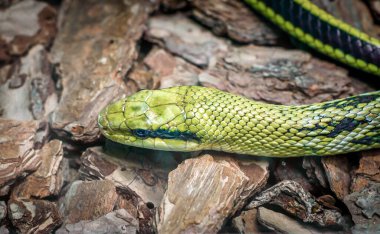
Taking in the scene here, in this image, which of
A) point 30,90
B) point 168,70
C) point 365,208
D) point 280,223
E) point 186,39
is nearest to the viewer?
point 365,208

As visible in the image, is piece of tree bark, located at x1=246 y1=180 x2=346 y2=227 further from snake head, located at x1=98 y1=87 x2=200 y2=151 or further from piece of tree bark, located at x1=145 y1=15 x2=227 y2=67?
piece of tree bark, located at x1=145 y1=15 x2=227 y2=67

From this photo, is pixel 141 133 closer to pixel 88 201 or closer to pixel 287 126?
pixel 88 201

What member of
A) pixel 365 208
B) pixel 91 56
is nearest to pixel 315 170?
pixel 365 208

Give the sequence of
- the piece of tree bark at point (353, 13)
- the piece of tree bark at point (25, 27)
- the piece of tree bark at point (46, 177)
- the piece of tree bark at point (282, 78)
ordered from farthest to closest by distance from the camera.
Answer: the piece of tree bark at point (353, 13) → the piece of tree bark at point (25, 27) → the piece of tree bark at point (282, 78) → the piece of tree bark at point (46, 177)

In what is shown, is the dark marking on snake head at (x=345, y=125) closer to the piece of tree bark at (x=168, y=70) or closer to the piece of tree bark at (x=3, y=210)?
the piece of tree bark at (x=168, y=70)

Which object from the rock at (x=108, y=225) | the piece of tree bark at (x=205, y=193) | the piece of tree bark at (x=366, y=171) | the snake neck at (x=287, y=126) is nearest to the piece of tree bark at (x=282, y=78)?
the snake neck at (x=287, y=126)

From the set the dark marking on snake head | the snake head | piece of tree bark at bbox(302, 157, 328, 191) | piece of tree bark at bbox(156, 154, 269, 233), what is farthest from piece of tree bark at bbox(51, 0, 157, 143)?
the dark marking on snake head

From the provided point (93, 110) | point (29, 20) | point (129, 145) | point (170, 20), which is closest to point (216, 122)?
point (129, 145)
